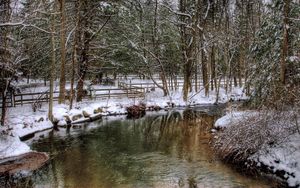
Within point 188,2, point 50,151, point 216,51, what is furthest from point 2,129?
point 216,51

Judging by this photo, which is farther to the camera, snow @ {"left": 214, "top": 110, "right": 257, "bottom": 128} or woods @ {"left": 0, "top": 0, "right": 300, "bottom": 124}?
woods @ {"left": 0, "top": 0, "right": 300, "bottom": 124}

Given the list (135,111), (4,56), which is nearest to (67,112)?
(135,111)

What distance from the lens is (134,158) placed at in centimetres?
1580

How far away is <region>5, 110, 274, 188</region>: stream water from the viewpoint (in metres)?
12.8

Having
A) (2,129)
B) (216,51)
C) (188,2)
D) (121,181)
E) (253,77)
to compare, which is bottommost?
(121,181)

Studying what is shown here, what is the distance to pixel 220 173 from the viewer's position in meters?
13.6

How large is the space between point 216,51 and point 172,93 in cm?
713

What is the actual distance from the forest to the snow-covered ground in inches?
3.3

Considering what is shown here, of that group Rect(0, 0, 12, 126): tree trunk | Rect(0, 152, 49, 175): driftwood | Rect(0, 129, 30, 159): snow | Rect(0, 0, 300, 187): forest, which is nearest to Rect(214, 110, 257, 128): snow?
Rect(0, 0, 300, 187): forest

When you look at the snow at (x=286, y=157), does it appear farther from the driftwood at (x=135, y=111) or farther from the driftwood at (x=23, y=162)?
the driftwood at (x=135, y=111)

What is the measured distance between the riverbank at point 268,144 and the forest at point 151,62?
4cm

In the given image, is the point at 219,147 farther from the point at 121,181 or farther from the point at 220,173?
the point at 121,181

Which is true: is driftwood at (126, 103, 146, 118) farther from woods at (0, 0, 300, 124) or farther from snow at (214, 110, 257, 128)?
snow at (214, 110, 257, 128)

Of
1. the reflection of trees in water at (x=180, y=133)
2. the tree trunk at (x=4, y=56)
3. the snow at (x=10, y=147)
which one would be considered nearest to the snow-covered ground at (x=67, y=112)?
the snow at (x=10, y=147)
